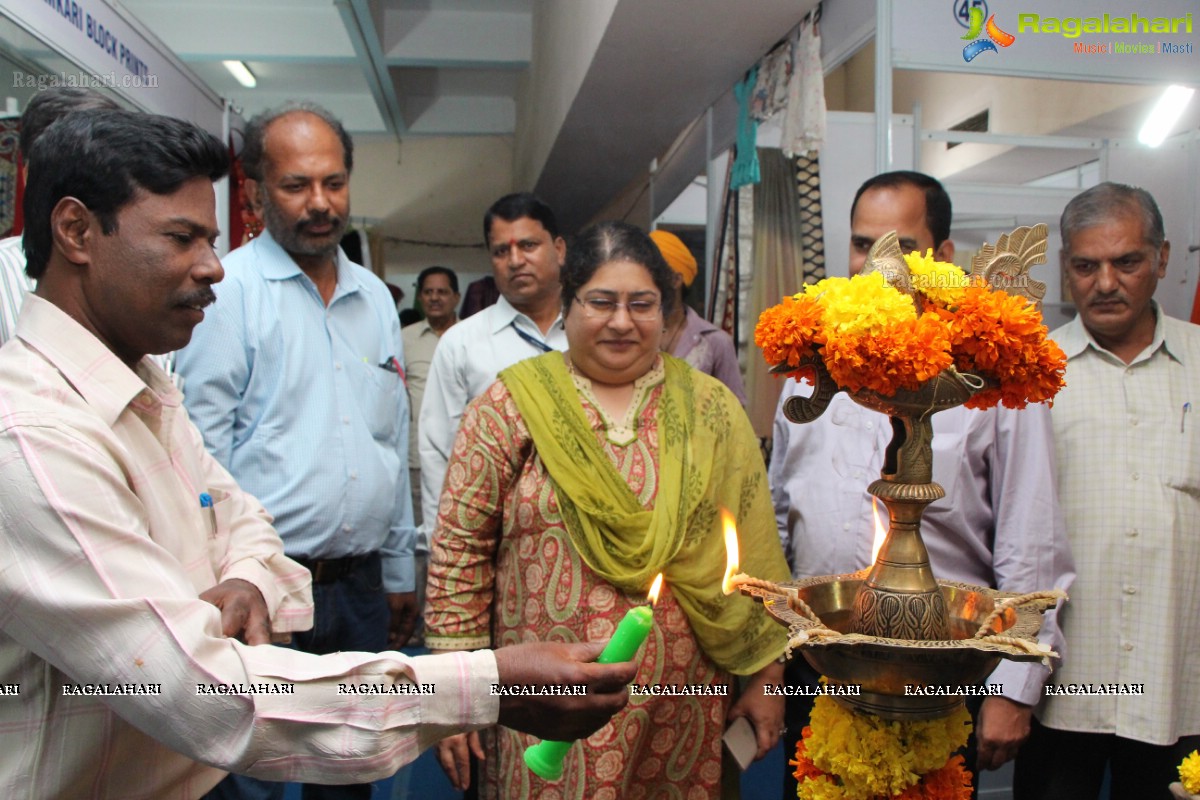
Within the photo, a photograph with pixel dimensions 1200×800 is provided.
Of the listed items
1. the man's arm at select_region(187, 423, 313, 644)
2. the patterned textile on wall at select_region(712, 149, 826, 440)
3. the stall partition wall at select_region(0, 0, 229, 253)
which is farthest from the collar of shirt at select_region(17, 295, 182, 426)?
the patterned textile on wall at select_region(712, 149, 826, 440)

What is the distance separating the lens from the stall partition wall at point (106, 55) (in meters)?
2.91

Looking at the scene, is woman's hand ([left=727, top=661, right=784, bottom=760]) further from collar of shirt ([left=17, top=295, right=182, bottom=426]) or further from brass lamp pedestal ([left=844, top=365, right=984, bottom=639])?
collar of shirt ([left=17, top=295, right=182, bottom=426])

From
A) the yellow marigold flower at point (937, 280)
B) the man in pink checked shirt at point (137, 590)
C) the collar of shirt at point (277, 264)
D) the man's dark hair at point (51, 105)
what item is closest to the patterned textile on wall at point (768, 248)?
the collar of shirt at point (277, 264)

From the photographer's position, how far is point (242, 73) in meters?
9.62

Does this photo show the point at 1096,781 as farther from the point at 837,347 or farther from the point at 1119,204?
the point at 837,347

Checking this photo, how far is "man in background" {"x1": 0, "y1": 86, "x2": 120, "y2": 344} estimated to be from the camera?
2.02m

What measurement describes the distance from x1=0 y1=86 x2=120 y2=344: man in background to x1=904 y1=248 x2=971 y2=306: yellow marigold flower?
5.86 ft

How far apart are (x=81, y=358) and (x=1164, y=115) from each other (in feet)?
14.5

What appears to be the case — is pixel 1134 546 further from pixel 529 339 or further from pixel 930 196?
pixel 529 339

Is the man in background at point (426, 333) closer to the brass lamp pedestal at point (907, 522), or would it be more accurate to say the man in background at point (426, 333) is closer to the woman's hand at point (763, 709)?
the woman's hand at point (763, 709)

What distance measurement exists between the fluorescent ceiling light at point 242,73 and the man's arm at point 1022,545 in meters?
9.25

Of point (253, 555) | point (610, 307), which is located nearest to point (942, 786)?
point (253, 555)

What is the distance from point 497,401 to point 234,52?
22.8 ft

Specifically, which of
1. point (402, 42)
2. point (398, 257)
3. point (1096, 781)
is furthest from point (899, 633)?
point (398, 257)
